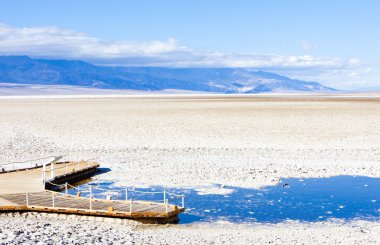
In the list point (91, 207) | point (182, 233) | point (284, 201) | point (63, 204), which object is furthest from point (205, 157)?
point (182, 233)

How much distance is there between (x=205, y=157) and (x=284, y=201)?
12.7 meters

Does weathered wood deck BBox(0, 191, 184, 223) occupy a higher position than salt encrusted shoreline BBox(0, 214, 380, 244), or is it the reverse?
weathered wood deck BBox(0, 191, 184, 223)

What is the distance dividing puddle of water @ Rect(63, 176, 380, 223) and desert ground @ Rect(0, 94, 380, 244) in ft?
2.93

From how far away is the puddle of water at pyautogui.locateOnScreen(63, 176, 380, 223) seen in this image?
20734 millimetres

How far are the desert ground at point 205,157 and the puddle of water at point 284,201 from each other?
89 centimetres

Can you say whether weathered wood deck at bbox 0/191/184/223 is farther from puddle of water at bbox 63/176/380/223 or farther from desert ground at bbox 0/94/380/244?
puddle of water at bbox 63/176/380/223

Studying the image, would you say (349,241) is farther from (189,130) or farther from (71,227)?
(189,130)

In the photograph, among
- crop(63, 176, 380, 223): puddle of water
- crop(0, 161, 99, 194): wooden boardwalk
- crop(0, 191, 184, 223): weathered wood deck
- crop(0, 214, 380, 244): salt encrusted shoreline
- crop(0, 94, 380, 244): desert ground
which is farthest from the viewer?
crop(0, 161, 99, 194): wooden boardwalk

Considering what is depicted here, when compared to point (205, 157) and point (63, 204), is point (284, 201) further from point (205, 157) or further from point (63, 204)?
point (205, 157)

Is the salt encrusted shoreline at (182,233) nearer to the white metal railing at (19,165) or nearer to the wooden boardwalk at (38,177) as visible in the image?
the wooden boardwalk at (38,177)

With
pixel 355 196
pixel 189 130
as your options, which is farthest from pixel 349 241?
pixel 189 130

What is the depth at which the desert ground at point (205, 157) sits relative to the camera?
18297 millimetres

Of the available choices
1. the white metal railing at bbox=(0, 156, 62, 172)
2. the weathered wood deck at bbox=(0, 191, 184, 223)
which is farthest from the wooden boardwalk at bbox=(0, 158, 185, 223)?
the white metal railing at bbox=(0, 156, 62, 172)

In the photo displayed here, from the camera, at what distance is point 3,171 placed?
95.8 ft
